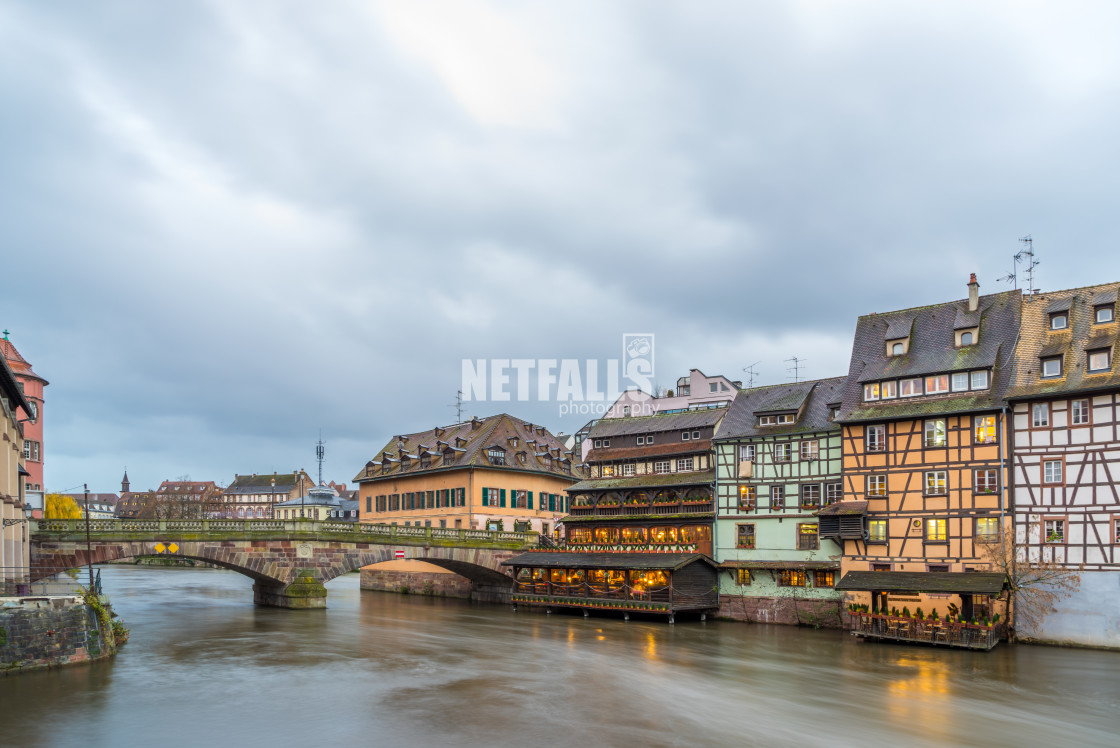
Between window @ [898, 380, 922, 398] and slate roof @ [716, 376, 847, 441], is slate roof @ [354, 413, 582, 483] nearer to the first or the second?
slate roof @ [716, 376, 847, 441]

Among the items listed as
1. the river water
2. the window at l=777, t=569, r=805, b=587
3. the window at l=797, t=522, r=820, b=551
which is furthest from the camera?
the window at l=777, t=569, r=805, b=587

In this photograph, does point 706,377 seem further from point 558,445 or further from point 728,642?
point 728,642

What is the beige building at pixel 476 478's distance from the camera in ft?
234

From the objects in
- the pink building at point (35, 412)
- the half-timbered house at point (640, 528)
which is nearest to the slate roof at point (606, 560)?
the half-timbered house at point (640, 528)

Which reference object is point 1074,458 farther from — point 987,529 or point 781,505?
point 781,505

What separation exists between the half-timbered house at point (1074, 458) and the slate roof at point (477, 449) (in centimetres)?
4098

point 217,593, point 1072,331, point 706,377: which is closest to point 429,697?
point 1072,331

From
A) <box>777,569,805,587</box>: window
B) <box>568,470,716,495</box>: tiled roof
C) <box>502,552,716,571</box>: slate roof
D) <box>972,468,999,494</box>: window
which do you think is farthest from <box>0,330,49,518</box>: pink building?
<box>972,468,999,494</box>: window

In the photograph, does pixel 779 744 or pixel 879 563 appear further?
pixel 879 563

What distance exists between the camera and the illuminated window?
4216 cm

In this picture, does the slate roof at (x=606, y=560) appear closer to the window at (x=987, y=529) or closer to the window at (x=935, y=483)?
the window at (x=935, y=483)

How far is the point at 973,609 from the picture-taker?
40.7m

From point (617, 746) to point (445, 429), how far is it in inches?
2502

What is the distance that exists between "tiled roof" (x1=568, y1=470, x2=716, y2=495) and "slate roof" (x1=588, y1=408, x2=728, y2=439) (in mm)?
3047
